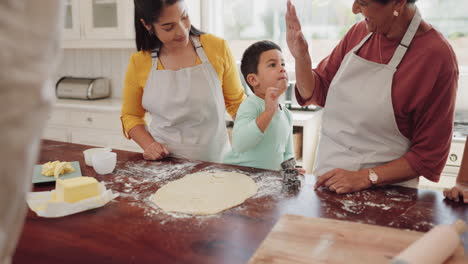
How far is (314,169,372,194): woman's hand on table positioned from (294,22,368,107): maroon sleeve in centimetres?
42

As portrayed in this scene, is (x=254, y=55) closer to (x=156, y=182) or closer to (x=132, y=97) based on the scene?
(x=132, y=97)

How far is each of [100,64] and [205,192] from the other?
2905 millimetres

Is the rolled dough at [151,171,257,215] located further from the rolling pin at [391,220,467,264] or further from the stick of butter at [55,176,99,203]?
the rolling pin at [391,220,467,264]

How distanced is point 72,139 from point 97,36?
870mm

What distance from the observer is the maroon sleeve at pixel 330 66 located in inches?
57.8

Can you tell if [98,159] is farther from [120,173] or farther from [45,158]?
[45,158]

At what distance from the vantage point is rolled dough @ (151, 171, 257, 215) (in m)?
1.08

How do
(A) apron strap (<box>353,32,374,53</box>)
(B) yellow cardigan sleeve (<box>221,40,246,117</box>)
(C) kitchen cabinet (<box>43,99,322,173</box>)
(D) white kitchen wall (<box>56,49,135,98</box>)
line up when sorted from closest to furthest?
(A) apron strap (<box>353,32,374,53</box>), (B) yellow cardigan sleeve (<box>221,40,246,117</box>), (C) kitchen cabinet (<box>43,99,322,173</box>), (D) white kitchen wall (<box>56,49,135,98</box>)

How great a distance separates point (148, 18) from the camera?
1.57m

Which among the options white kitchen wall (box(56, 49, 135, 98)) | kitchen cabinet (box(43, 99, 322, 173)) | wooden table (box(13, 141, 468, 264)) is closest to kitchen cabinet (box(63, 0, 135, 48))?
white kitchen wall (box(56, 49, 135, 98))

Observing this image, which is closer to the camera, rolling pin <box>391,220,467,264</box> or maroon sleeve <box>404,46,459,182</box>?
rolling pin <box>391,220,467,264</box>

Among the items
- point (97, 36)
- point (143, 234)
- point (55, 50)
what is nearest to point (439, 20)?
point (97, 36)

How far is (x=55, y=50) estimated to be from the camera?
0.40 metres

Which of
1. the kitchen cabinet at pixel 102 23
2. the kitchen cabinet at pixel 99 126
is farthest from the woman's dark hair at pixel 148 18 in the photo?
the kitchen cabinet at pixel 102 23
